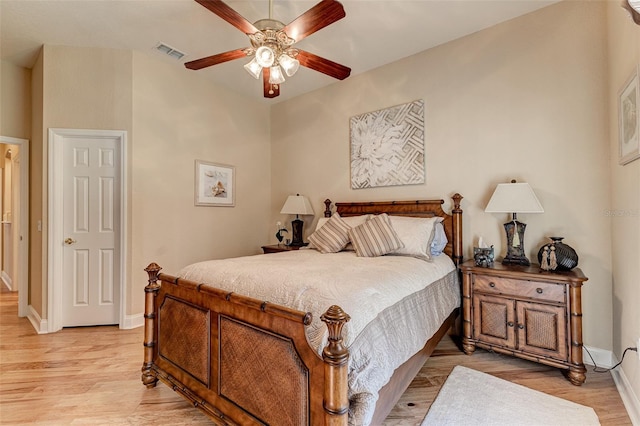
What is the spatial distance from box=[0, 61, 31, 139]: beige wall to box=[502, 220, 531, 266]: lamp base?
Answer: 17.9 ft

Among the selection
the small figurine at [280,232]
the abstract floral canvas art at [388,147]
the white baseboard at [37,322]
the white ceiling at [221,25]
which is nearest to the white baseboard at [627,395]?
the abstract floral canvas art at [388,147]

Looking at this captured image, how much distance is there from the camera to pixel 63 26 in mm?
2857

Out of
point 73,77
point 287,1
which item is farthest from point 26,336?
point 287,1

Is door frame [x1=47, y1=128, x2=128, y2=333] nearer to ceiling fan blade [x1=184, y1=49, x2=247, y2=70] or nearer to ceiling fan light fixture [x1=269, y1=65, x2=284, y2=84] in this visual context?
ceiling fan blade [x1=184, y1=49, x2=247, y2=70]

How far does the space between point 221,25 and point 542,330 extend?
12.3ft

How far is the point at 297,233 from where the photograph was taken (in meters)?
4.19

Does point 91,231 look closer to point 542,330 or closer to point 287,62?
point 287,62

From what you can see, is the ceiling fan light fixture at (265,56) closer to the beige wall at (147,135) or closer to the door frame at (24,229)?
the beige wall at (147,135)

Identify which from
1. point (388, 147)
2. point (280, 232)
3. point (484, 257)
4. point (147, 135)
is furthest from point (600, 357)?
point (147, 135)

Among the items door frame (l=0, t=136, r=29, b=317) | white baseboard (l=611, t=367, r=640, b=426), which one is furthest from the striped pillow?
door frame (l=0, t=136, r=29, b=317)

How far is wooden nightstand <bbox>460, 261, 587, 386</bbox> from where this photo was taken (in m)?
2.08

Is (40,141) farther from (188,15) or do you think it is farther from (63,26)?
(188,15)

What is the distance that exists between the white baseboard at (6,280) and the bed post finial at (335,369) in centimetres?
638

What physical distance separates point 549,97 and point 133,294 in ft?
14.9
